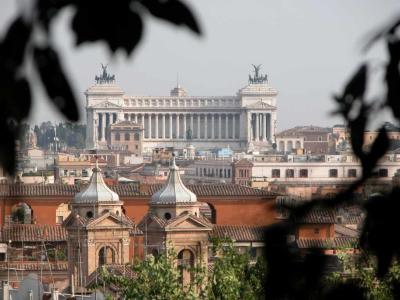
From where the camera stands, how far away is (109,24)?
8.77ft

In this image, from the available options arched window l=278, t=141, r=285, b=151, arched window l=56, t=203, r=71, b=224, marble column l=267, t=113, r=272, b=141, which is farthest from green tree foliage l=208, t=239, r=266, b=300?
marble column l=267, t=113, r=272, b=141

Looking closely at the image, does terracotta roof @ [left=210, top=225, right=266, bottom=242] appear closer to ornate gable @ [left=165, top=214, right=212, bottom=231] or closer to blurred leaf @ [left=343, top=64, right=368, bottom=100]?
ornate gable @ [left=165, top=214, right=212, bottom=231]

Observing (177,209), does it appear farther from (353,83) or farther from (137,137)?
(137,137)

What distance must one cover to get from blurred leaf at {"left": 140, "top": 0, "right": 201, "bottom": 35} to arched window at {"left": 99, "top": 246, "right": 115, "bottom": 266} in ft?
87.7

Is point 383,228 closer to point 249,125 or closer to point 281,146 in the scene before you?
point 281,146

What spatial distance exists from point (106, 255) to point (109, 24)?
27151 millimetres

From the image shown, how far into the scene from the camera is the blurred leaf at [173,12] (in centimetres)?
270

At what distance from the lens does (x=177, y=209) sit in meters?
30.8

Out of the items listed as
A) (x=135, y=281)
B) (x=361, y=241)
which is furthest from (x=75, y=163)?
(x=361, y=241)

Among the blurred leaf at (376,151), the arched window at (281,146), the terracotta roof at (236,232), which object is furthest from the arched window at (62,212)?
the arched window at (281,146)

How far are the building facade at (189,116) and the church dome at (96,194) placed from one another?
88.9 metres

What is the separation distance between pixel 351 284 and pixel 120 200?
30.6 m

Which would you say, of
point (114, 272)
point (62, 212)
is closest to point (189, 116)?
point (62, 212)

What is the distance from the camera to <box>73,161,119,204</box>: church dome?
31469 millimetres
